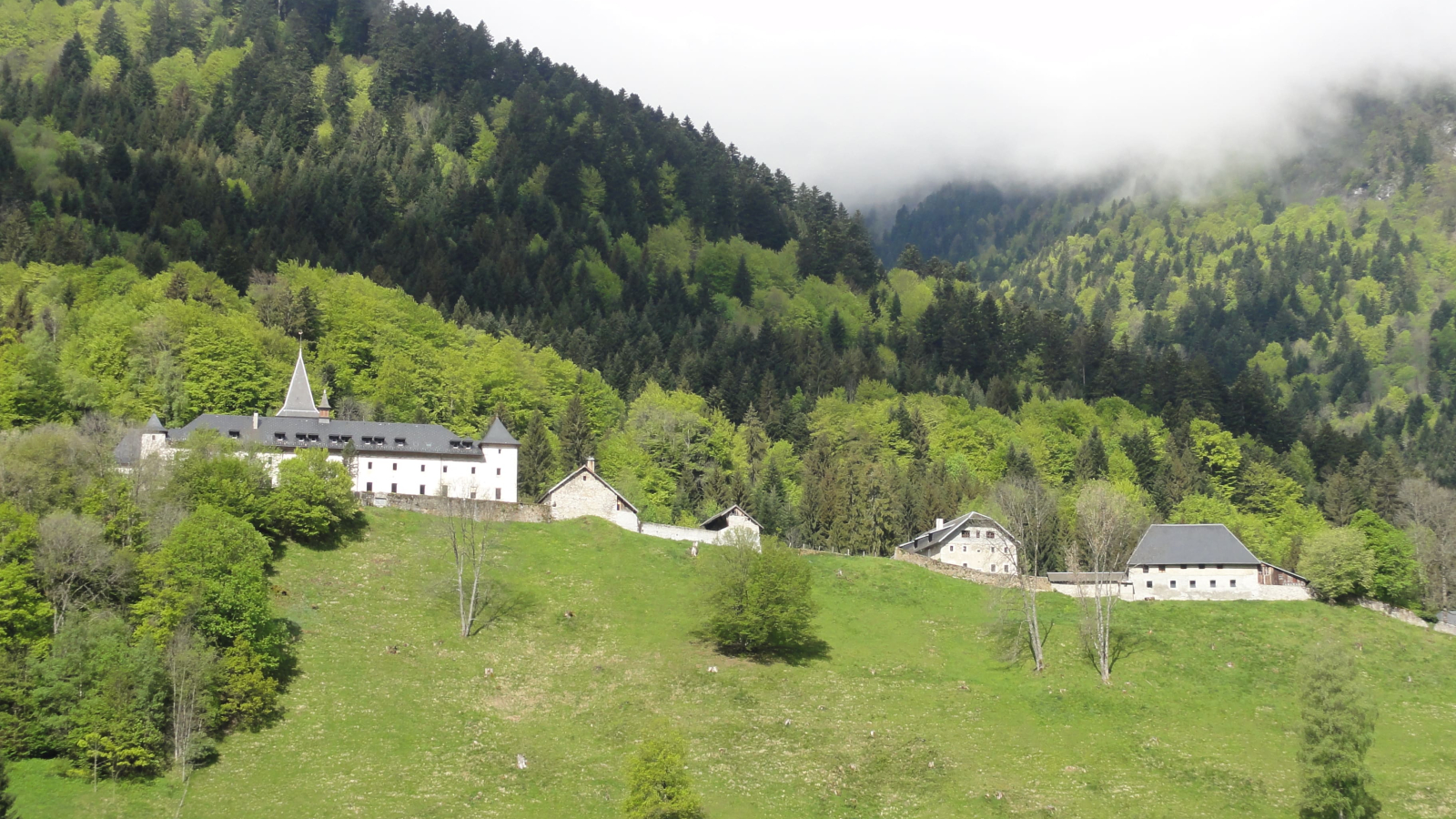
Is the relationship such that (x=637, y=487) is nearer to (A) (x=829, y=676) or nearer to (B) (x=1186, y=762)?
(A) (x=829, y=676)

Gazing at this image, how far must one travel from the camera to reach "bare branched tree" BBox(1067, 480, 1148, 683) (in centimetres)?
6638

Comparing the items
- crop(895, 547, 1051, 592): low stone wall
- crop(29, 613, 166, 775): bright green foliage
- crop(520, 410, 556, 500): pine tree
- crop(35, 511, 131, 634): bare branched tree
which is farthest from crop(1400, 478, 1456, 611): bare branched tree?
crop(35, 511, 131, 634): bare branched tree

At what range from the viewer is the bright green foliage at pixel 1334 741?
4838cm

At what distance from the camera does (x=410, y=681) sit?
56.6m

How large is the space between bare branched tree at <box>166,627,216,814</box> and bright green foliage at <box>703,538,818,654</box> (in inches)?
995

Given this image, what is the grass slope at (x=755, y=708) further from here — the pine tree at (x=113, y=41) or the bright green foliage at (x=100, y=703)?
the pine tree at (x=113, y=41)

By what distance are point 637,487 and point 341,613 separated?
3656 cm

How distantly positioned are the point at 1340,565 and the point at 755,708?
142 ft

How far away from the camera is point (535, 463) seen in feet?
307

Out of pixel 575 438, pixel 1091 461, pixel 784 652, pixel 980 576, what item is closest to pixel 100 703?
pixel 784 652

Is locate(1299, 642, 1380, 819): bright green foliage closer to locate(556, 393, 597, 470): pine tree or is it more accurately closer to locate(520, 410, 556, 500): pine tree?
locate(520, 410, 556, 500): pine tree

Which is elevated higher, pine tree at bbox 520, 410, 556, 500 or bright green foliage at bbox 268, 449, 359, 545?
pine tree at bbox 520, 410, 556, 500

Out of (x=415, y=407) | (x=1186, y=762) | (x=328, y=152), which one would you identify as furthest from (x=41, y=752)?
(x=328, y=152)

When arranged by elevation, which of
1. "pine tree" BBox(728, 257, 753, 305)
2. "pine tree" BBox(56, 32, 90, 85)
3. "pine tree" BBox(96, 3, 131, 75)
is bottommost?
"pine tree" BBox(728, 257, 753, 305)
